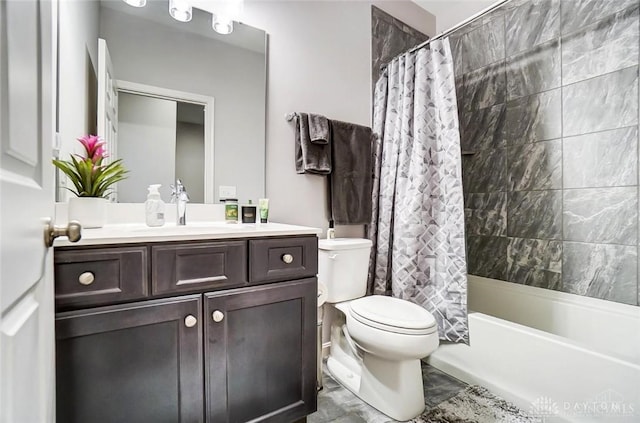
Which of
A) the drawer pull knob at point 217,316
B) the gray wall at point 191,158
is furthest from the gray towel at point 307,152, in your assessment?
the drawer pull knob at point 217,316

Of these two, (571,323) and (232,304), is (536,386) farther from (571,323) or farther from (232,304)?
(232,304)

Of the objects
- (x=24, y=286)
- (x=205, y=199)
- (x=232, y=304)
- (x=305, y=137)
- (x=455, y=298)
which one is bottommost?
(x=455, y=298)

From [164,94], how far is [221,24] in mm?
497

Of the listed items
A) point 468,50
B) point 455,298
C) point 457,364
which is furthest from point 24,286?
point 468,50

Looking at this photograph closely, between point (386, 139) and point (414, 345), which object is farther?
point (386, 139)

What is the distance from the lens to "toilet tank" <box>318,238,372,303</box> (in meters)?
1.72

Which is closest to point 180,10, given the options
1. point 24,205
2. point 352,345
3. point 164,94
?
point 164,94

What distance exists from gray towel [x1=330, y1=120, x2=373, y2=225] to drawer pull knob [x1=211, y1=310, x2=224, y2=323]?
1.08 m

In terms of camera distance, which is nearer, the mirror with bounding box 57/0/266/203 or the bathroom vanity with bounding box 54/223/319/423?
the bathroom vanity with bounding box 54/223/319/423

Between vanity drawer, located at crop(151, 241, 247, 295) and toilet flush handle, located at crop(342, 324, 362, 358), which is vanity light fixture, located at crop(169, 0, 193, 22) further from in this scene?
toilet flush handle, located at crop(342, 324, 362, 358)

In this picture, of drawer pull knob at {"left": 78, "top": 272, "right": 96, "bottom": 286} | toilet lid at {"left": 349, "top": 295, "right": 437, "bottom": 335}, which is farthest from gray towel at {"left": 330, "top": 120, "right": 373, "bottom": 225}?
drawer pull knob at {"left": 78, "top": 272, "right": 96, "bottom": 286}

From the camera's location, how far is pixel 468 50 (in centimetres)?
240

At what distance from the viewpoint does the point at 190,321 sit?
98 cm

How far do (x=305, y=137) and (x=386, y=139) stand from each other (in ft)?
2.08
